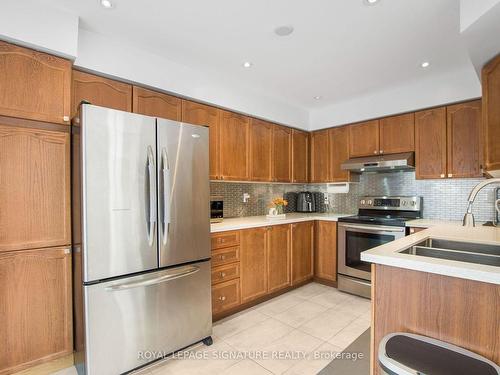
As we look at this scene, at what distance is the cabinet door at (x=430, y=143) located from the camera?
9.64 feet

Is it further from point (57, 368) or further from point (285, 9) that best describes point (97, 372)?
point (285, 9)

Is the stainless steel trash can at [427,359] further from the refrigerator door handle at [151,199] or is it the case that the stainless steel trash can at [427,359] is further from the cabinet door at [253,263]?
the cabinet door at [253,263]

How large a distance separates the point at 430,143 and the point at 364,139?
2.46 feet

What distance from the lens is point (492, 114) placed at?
5.88ft

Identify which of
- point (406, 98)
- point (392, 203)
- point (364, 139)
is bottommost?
point (392, 203)

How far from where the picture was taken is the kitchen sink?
135cm

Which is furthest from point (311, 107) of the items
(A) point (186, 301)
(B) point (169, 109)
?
(A) point (186, 301)

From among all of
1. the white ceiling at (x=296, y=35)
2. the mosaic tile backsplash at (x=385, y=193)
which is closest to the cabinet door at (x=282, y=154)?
the mosaic tile backsplash at (x=385, y=193)

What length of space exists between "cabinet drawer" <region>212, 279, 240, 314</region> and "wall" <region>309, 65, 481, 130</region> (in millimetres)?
2630

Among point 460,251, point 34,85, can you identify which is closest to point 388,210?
point 460,251

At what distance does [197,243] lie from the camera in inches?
83.9

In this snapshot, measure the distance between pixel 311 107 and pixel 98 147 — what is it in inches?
123

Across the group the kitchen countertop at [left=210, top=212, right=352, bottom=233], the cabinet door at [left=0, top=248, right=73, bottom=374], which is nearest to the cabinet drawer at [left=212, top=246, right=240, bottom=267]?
the kitchen countertop at [left=210, top=212, right=352, bottom=233]

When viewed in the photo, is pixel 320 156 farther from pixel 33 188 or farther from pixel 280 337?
pixel 33 188
